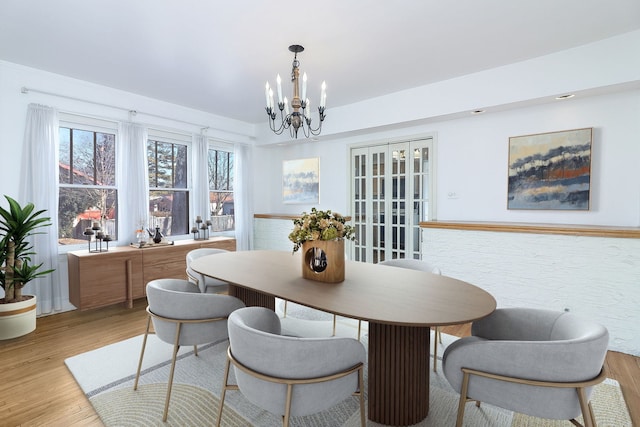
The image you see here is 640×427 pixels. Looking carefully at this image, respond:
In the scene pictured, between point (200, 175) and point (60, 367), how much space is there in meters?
3.06

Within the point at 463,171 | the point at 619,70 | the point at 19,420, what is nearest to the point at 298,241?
the point at 19,420

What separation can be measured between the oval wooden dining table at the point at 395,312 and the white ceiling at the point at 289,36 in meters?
1.95

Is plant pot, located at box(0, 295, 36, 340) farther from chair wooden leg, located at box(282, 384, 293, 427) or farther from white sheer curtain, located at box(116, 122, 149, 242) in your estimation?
chair wooden leg, located at box(282, 384, 293, 427)

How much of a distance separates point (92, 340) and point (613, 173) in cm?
526

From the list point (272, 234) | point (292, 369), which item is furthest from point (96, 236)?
point (292, 369)

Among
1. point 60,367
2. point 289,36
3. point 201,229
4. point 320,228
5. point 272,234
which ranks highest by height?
point 289,36

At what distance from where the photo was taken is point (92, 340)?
3018mm

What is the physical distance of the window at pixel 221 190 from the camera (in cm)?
540

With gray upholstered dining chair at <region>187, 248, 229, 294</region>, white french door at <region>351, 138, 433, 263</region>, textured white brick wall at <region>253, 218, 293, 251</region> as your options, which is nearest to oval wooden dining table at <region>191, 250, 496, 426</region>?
gray upholstered dining chair at <region>187, 248, 229, 294</region>

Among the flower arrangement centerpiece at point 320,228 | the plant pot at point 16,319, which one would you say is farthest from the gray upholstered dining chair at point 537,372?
the plant pot at point 16,319

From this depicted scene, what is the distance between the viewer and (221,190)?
5520 millimetres

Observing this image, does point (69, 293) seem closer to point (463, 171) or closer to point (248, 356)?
point (248, 356)

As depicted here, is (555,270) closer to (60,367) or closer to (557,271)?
(557,271)

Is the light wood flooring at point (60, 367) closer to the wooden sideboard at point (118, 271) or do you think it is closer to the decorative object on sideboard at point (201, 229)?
the wooden sideboard at point (118, 271)
